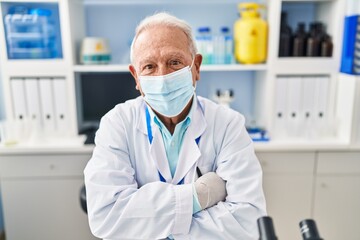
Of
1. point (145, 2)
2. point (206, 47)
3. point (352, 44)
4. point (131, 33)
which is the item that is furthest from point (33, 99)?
point (352, 44)

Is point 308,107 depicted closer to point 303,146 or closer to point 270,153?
point 303,146

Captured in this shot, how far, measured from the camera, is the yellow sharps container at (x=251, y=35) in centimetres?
204

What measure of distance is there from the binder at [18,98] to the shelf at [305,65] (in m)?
1.63

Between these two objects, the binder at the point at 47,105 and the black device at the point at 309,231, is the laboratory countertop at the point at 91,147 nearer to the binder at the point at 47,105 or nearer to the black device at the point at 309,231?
the binder at the point at 47,105

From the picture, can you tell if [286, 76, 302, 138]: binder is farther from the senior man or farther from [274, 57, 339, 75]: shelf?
the senior man

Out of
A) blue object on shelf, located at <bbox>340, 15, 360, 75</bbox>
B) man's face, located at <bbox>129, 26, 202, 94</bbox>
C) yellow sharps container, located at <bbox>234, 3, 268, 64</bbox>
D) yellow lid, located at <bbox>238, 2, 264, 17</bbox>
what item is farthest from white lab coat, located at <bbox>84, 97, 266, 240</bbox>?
blue object on shelf, located at <bbox>340, 15, 360, 75</bbox>

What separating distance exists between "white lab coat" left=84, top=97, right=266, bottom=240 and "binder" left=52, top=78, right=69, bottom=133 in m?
1.04

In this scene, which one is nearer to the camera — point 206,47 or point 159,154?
point 159,154

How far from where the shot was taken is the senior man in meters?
0.99

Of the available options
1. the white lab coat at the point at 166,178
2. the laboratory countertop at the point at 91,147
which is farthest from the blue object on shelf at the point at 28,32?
the white lab coat at the point at 166,178

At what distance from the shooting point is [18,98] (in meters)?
2.06

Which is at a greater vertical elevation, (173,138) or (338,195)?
(173,138)

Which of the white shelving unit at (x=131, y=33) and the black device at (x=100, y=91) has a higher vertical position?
the white shelving unit at (x=131, y=33)

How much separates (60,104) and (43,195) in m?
0.59
